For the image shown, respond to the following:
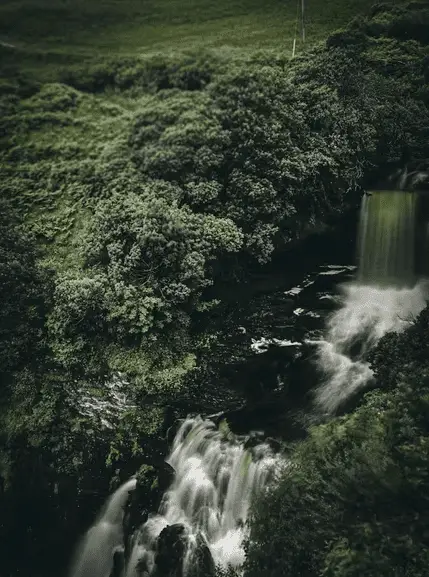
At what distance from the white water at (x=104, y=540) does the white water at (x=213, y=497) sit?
3.30 ft

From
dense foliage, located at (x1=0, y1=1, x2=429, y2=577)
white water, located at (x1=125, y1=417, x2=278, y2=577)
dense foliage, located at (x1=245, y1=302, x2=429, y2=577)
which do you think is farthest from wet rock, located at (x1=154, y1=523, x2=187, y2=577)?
dense foliage, located at (x1=0, y1=1, x2=429, y2=577)

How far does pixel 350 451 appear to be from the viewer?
32.8 ft

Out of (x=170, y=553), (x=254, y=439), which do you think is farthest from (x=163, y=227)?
(x=170, y=553)

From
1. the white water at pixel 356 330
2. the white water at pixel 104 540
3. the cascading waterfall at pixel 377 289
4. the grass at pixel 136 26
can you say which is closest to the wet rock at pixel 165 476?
the white water at pixel 104 540

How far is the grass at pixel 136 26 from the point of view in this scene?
2134cm

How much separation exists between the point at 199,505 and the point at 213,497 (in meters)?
0.41

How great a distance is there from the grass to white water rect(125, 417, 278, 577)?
1593 cm

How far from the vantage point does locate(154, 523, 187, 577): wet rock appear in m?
11.5

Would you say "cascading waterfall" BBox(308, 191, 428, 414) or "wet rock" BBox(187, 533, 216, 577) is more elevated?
"cascading waterfall" BBox(308, 191, 428, 414)

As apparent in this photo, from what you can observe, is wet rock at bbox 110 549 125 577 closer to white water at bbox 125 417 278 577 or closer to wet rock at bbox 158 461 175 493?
white water at bbox 125 417 278 577

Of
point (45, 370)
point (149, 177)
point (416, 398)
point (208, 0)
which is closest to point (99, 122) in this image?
point (149, 177)

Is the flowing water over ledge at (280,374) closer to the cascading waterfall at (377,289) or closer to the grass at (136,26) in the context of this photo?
the cascading waterfall at (377,289)

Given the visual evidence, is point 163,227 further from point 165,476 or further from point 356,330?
point 165,476

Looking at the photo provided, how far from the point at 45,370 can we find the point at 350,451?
30.7 ft
